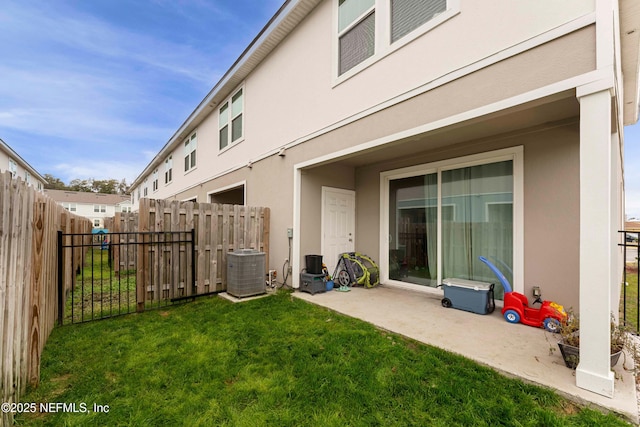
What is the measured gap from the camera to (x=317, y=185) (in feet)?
19.5

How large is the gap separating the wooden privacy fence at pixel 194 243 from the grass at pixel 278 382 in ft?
3.87

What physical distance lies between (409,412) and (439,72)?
12.4 feet

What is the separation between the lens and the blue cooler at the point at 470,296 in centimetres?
399

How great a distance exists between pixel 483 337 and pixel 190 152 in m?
13.0

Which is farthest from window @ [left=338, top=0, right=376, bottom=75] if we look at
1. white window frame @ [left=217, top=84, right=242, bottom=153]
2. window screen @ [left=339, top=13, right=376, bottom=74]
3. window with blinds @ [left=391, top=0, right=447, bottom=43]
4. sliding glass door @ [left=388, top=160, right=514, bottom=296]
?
white window frame @ [left=217, top=84, right=242, bottom=153]

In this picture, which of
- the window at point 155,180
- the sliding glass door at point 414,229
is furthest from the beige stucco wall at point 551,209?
the window at point 155,180

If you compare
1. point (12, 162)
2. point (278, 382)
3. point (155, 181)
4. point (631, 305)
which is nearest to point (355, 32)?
point (278, 382)

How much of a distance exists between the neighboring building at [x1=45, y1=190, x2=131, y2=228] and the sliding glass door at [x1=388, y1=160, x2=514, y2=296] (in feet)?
118

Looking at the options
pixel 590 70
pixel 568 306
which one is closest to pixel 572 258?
pixel 568 306

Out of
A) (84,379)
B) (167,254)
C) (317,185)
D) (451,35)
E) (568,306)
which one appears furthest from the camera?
(317,185)

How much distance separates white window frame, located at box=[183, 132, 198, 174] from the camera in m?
11.8

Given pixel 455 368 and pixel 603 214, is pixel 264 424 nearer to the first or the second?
pixel 455 368

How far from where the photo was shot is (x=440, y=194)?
511 centimetres

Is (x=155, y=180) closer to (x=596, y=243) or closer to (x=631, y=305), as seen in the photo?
(x=596, y=243)
